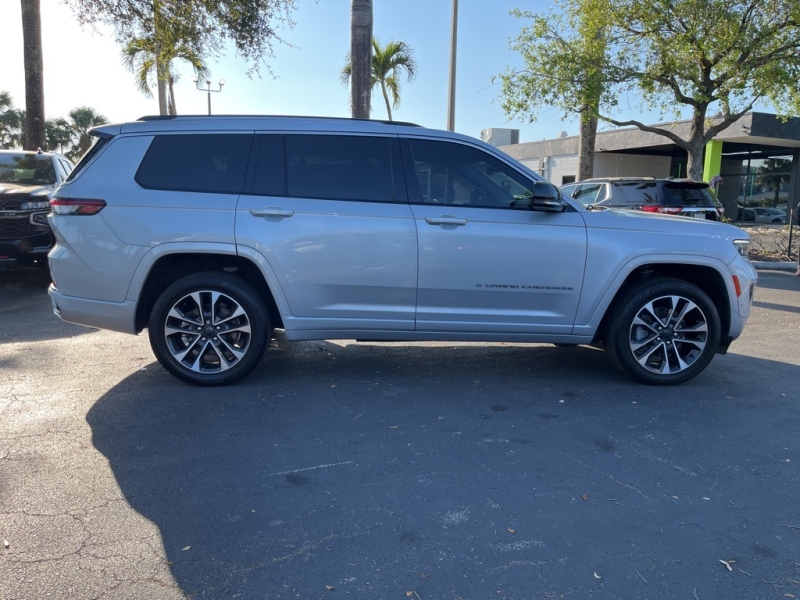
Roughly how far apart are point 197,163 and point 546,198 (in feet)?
8.78

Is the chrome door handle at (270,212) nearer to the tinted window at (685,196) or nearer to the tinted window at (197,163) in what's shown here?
the tinted window at (197,163)

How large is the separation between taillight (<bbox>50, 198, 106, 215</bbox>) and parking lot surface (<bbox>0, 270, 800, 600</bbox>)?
137cm

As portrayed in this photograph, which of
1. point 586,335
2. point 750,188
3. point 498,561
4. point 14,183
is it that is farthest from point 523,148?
point 498,561

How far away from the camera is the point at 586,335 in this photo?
5137 millimetres

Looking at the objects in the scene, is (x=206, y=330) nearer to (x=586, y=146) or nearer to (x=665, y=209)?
(x=665, y=209)

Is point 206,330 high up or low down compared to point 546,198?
down

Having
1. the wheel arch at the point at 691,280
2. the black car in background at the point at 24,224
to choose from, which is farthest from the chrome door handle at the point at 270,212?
the black car in background at the point at 24,224

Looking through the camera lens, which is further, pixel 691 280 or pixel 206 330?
pixel 691 280

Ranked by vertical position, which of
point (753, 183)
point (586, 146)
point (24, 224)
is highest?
point (586, 146)

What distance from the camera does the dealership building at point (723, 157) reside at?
24.2 meters

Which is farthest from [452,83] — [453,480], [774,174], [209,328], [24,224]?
[774,174]

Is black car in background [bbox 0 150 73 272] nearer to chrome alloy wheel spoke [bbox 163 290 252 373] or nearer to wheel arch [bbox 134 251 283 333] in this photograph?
wheel arch [bbox 134 251 283 333]

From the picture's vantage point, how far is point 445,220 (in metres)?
4.84

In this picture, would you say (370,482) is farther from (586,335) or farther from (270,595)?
(586,335)
